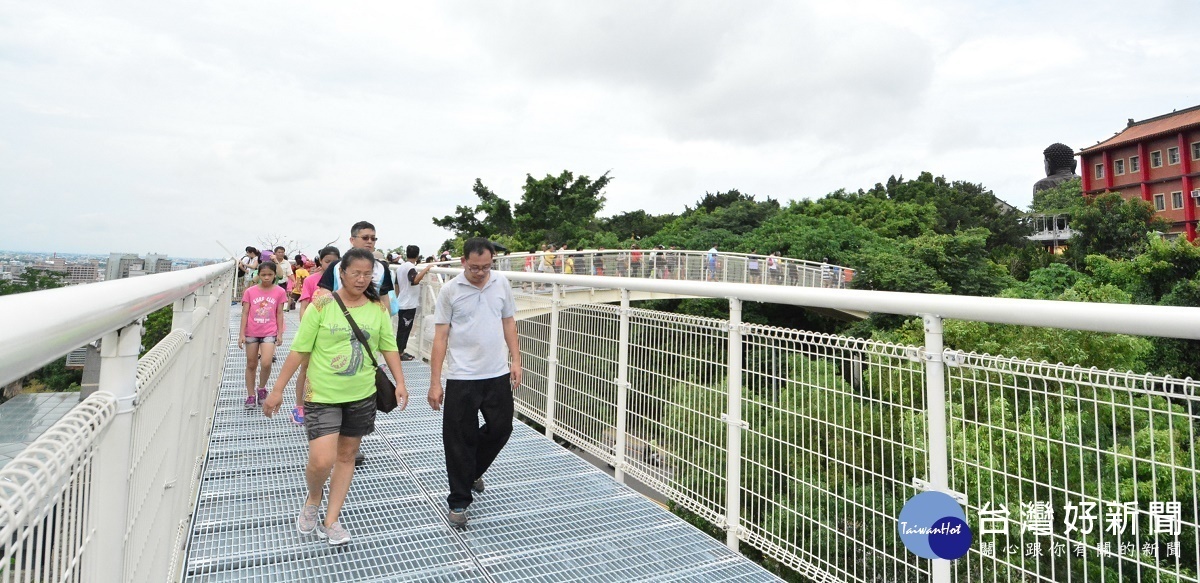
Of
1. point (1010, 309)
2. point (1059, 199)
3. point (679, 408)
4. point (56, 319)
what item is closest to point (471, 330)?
point (679, 408)

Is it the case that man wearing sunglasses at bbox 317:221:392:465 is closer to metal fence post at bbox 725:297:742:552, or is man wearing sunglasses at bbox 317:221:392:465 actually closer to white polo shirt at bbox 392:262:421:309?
white polo shirt at bbox 392:262:421:309

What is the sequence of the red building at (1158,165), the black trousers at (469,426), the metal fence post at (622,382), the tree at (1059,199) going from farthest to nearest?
1. the tree at (1059,199)
2. the red building at (1158,165)
3. the metal fence post at (622,382)
4. the black trousers at (469,426)

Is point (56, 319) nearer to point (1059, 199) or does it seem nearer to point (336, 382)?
point (336, 382)

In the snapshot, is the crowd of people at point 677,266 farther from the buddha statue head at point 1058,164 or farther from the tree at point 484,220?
the buddha statue head at point 1058,164

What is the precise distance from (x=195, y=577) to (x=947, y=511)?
3117 millimetres

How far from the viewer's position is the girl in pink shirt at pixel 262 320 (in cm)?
538

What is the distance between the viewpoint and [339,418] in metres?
3.17

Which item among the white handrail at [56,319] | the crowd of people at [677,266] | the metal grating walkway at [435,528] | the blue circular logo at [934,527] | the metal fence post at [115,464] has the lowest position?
the metal grating walkway at [435,528]

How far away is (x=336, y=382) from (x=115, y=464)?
179cm

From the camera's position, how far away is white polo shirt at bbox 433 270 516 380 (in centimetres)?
352

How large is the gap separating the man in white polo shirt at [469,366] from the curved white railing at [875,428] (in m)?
0.97

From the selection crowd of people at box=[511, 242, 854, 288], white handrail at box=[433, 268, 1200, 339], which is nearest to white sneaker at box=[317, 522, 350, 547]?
white handrail at box=[433, 268, 1200, 339]

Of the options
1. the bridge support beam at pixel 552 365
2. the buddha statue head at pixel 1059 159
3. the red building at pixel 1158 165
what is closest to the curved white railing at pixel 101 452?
the bridge support beam at pixel 552 365

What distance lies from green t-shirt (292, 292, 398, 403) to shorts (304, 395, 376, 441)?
46 millimetres
